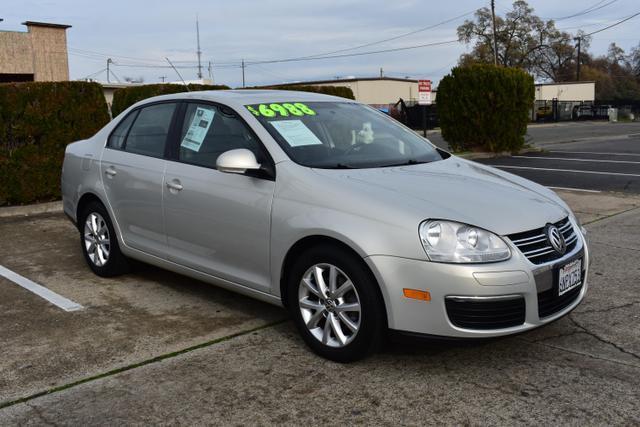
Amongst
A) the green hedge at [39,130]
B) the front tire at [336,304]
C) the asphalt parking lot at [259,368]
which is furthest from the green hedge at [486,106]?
the front tire at [336,304]

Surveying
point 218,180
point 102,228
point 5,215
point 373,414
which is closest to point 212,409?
point 373,414

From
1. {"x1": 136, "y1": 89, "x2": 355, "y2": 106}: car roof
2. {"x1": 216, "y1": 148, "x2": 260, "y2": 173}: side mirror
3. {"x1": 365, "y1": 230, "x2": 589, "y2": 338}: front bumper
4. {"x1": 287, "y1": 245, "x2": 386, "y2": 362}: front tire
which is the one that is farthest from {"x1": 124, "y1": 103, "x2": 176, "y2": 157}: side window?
{"x1": 365, "y1": 230, "x2": 589, "y2": 338}: front bumper

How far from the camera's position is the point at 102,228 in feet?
18.5

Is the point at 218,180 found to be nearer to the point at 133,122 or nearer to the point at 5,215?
the point at 133,122

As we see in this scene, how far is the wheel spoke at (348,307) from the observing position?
3.62m

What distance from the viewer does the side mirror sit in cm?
405

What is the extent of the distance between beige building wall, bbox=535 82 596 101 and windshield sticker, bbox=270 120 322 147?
2349 inches

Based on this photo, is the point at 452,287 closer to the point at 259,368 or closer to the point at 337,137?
the point at 259,368

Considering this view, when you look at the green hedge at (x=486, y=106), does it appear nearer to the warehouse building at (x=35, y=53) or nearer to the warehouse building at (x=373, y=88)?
the warehouse building at (x=35, y=53)

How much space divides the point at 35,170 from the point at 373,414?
24.5 feet

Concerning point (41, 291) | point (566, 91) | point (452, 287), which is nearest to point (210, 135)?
point (41, 291)

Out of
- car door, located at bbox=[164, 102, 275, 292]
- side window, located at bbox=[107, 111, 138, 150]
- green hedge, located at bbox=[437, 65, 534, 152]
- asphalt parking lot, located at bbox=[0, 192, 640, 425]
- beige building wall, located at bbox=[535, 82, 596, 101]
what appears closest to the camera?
asphalt parking lot, located at bbox=[0, 192, 640, 425]

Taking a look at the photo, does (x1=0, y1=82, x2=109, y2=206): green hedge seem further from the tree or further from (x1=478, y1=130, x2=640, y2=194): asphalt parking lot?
the tree

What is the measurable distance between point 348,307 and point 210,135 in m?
1.73
